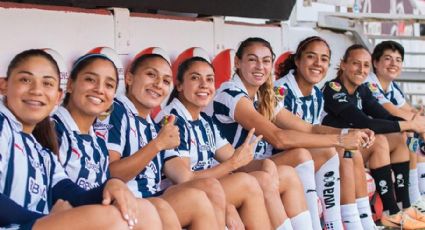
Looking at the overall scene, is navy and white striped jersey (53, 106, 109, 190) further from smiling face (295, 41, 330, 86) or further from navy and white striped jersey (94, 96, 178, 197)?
smiling face (295, 41, 330, 86)

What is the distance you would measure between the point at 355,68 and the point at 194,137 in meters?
1.81

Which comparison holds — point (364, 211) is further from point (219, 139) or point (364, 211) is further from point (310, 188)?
point (219, 139)

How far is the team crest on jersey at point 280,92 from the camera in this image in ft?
15.8

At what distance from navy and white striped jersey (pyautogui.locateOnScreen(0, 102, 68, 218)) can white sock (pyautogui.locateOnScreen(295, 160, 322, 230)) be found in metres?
1.82

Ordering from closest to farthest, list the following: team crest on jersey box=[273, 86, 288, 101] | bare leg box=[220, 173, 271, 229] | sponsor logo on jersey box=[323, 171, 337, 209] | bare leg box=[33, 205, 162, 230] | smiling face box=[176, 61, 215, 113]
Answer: bare leg box=[33, 205, 162, 230] < bare leg box=[220, 173, 271, 229] < smiling face box=[176, 61, 215, 113] < sponsor logo on jersey box=[323, 171, 337, 209] < team crest on jersey box=[273, 86, 288, 101]

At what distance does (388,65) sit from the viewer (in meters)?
6.00

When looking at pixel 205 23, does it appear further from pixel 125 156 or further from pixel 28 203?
pixel 28 203

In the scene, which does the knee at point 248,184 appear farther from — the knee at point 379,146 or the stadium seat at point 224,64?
the stadium seat at point 224,64

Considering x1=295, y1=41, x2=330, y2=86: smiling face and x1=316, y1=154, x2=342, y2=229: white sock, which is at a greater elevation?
x1=295, y1=41, x2=330, y2=86: smiling face

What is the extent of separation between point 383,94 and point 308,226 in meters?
2.09

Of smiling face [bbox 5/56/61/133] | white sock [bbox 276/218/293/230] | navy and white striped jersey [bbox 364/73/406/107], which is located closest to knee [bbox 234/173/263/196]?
white sock [bbox 276/218/293/230]

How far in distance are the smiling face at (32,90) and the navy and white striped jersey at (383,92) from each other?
3.37 meters

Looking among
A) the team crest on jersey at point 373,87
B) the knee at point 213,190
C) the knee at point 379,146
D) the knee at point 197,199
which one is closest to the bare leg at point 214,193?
the knee at point 213,190

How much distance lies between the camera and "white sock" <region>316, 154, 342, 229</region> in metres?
4.61
